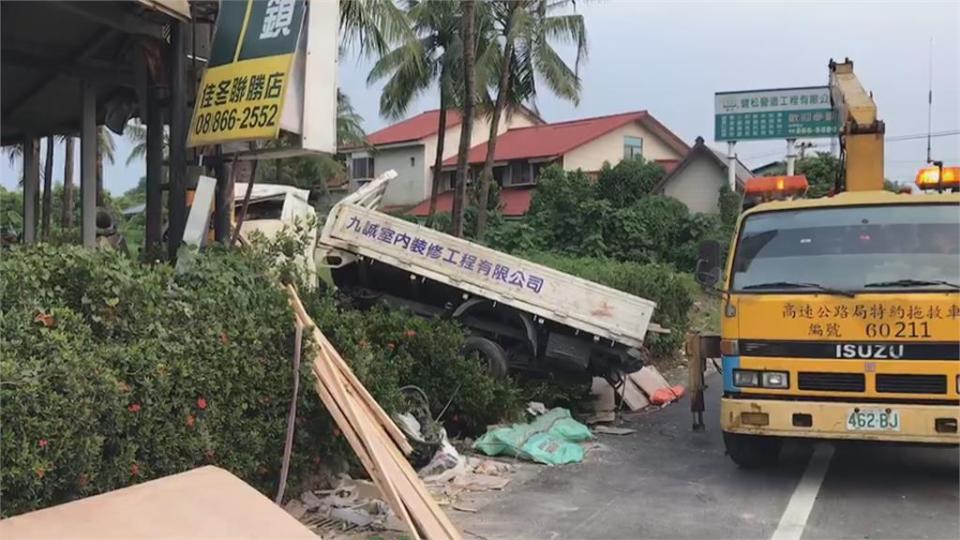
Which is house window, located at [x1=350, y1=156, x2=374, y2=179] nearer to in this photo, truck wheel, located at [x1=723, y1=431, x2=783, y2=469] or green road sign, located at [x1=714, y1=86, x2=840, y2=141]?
green road sign, located at [x1=714, y1=86, x2=840, y2=141]

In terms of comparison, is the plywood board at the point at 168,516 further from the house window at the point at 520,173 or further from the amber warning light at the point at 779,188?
the house window at the point at 520,173

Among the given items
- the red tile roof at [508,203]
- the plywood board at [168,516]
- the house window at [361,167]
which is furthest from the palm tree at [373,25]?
the house window at [361,167]

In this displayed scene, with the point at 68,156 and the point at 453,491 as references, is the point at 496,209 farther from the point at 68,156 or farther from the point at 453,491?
the point at 453,491

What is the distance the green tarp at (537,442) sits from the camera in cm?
718

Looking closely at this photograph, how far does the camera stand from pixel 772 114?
23156 millimetres

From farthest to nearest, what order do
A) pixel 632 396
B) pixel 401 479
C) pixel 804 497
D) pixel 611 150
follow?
1. pixel 611 150
2. pixel 632 396
3. pixel 804 497
4. pixel 401 479

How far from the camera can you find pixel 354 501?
563 cm

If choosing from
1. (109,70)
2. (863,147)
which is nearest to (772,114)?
(863,147)

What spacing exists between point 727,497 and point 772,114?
19.2 m

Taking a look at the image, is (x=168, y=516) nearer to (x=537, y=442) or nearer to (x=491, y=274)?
(x=537, y=442)

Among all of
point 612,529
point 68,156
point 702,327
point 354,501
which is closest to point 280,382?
point 354,501

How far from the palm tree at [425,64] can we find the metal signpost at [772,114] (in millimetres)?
7927

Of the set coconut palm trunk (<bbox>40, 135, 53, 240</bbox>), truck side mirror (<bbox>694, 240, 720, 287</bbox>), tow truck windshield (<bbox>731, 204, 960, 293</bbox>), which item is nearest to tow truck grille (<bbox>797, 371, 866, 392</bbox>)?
tow truck windshield (<bbox>731, 204, 960, 293</bbox>)

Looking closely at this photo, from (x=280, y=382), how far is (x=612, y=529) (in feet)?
7.67
